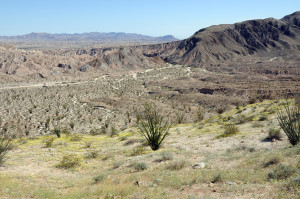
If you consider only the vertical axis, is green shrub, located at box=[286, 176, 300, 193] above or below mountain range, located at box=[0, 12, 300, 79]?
below

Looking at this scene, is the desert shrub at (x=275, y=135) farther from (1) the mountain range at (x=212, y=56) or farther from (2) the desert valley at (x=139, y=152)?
(1) the mountain range at (x=212, y=56)

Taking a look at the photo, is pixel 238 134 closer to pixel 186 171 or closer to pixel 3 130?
pixel 186 171

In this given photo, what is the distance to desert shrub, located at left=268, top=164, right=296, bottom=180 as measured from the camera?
6.57 metres

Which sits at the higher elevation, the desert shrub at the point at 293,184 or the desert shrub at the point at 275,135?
the desert shrub at the point at 293,184

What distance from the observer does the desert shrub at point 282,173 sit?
6.57 m

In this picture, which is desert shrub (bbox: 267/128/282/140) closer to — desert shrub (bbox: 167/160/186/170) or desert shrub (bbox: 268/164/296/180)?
desert shrub (bbox: 268/164/296/180)

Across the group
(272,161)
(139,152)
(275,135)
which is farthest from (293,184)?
(139,152)

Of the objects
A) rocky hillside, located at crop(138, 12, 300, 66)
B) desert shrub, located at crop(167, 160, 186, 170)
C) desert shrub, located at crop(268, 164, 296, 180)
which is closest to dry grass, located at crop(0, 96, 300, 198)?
desert shrub, located at crop(167, 160, 186, 170)

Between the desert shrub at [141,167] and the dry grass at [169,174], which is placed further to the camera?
the desert shrub at [141,167]

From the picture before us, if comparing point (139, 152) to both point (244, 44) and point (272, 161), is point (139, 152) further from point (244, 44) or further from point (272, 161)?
point (244, 44)

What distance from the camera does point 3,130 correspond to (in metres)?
24.2

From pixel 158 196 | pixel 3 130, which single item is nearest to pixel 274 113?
pixel 158 196

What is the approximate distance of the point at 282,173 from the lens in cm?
663

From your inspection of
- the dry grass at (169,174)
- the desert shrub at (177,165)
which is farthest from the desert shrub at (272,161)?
the desert shrub at (177,165)
